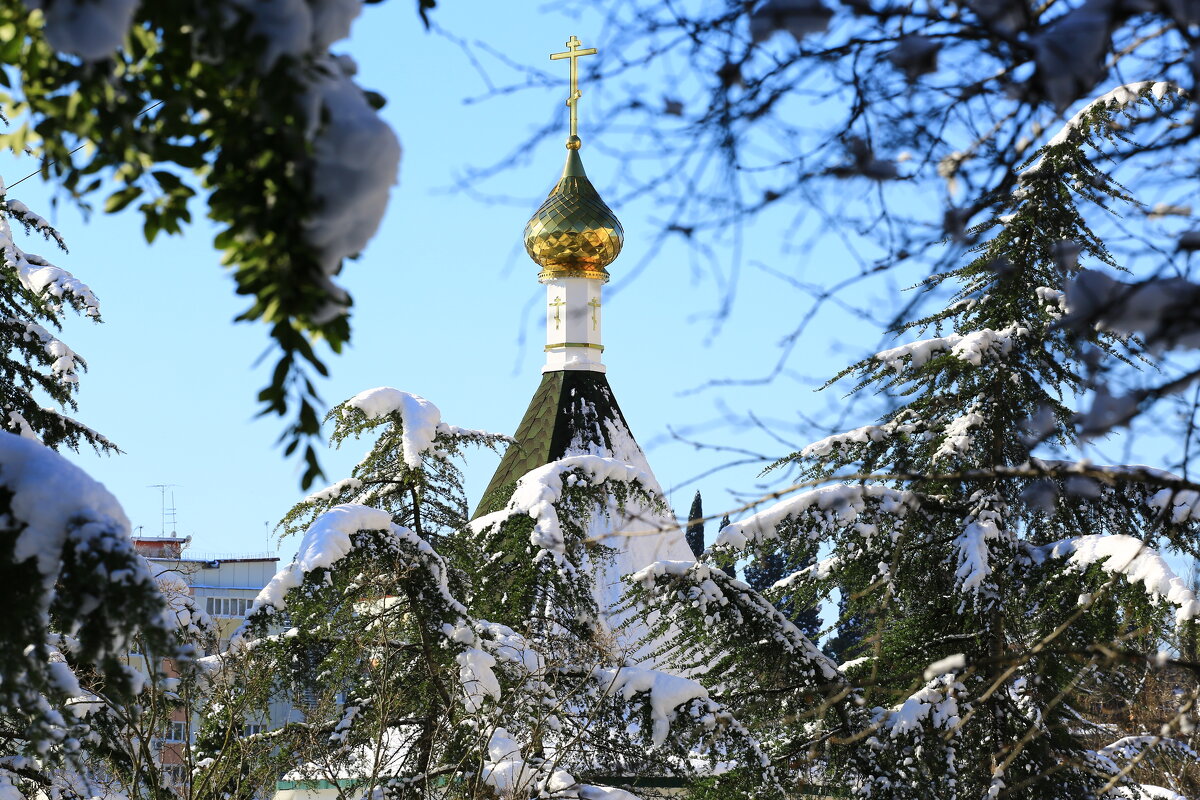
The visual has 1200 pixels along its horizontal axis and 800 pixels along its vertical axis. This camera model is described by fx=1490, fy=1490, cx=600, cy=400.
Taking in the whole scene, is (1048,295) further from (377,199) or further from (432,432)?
(377,199)

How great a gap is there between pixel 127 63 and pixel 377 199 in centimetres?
68

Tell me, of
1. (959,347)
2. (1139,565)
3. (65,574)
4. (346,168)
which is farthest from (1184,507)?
(346,168)

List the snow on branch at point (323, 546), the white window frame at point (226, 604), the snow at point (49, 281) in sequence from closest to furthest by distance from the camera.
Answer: the snow on branch at point (323, 546)
the snow at point (49, 281)
the white window frame at point (226, 604)

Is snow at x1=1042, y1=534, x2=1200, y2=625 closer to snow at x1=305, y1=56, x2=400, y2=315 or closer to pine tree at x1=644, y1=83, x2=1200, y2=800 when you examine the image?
pine tree at x1=644, y1=83, x2=1200, y2=800

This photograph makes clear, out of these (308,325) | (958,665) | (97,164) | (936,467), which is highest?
(936,467)

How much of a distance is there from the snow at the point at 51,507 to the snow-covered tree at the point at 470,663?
4.07 metres

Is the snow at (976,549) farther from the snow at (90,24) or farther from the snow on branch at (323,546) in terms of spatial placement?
the snow at (90,24)

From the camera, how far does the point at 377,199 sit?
2.65m

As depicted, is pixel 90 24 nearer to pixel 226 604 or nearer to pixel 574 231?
pixel 574 231

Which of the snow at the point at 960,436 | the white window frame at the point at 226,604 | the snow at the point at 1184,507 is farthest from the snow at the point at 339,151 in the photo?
the white window frame at the point at 226,604

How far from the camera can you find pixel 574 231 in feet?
70.3

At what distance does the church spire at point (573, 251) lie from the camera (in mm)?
21422

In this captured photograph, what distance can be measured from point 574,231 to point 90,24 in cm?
1915

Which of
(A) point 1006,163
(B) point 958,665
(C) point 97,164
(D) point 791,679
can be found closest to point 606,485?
(D) point 791,679
